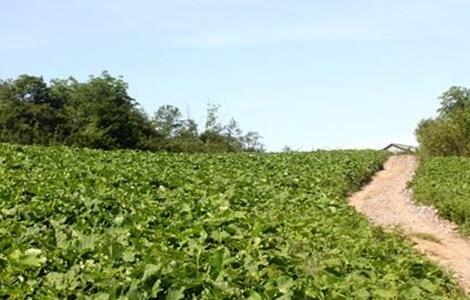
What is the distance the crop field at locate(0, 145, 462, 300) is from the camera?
5.91 m

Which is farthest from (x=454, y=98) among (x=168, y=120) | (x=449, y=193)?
(x=449, y=193)

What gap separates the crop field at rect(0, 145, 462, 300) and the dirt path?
133cm

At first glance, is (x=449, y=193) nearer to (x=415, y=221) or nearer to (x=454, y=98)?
(x=415, y=221)

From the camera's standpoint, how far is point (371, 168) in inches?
1447

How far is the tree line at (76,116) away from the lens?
59.6 metres

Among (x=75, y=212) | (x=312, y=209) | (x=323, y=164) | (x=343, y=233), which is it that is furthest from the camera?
(x=323, y=164)

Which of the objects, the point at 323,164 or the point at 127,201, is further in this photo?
the point at 323,164

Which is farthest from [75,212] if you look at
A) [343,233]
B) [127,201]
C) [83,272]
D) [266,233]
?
[343,233]

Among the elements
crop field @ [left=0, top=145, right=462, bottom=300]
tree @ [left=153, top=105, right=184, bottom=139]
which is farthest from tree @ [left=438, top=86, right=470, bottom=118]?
crop field @ [left=0, top=145, right=462, bottom=300]

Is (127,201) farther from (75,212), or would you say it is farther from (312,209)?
(312,209)

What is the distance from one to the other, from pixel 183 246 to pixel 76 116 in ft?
196

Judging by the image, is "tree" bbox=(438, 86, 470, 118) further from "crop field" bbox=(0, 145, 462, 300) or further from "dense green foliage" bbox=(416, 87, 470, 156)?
"crop field" bbox=(0, 145, 462, 300)

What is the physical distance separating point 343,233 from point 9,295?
7.33 m

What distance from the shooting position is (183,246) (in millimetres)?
7617
